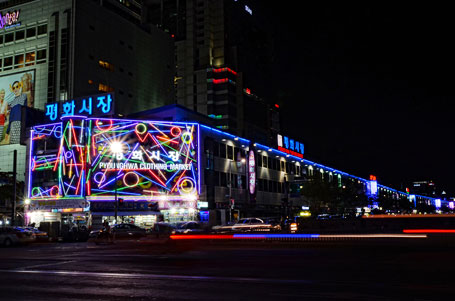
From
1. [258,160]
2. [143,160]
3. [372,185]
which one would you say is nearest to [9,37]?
[143,160]

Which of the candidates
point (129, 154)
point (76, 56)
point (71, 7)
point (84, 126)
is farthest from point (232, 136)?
point (71, 7)

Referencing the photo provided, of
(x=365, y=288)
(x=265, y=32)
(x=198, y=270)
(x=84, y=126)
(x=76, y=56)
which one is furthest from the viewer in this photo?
(x=265, y=32)

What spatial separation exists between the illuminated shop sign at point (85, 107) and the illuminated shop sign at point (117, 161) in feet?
4.78

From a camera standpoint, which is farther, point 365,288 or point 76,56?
point 76,56

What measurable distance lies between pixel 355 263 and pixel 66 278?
10219mm

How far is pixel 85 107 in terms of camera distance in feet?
180

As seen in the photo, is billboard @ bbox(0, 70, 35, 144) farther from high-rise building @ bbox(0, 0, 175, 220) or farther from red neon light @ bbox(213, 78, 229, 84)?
red neon light @ bbox(213, 78, 229, 84)

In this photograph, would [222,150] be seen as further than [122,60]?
No

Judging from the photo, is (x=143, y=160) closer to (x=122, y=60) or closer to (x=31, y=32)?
(x=122, y=60)

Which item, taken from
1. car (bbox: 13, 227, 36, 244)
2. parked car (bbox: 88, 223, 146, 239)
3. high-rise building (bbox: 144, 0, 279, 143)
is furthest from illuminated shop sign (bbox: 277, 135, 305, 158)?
car (bbox: 13, 227, 36, 244)

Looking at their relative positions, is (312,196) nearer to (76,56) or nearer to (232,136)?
Result: (232,136)

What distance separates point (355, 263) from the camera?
1667cm

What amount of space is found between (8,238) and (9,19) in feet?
249

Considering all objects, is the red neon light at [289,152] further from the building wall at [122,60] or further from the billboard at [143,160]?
the building wall at [122,60]
